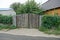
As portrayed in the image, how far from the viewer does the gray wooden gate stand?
22.1 m

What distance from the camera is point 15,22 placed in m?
22.4

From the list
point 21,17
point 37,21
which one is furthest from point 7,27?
point 37,21

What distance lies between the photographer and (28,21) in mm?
22344

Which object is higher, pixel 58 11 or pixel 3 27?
pixel 58 11

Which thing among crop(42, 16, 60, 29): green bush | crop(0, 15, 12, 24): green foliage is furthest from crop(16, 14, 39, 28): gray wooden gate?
crop(42, 16, 60, 29): green bush

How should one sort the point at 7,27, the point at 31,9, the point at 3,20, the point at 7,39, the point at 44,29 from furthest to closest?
the point at 31,9 < the point at 3,20 < the point at 7,27 < the point at 44,29 < the point at 7,39

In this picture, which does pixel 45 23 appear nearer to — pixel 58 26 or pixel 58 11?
pixel 58 26

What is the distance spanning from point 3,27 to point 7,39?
854 centimetres

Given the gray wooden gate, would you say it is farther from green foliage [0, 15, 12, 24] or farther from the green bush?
the green bush

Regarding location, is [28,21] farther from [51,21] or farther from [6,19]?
[51,21]

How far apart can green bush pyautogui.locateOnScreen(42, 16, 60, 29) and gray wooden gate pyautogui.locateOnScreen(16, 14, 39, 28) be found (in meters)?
1.88

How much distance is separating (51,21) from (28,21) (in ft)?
11.1

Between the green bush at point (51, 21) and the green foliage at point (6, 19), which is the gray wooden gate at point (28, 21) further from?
the green bush at point (51, 21)

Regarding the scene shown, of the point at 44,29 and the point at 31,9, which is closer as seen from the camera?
the point at 44,29
